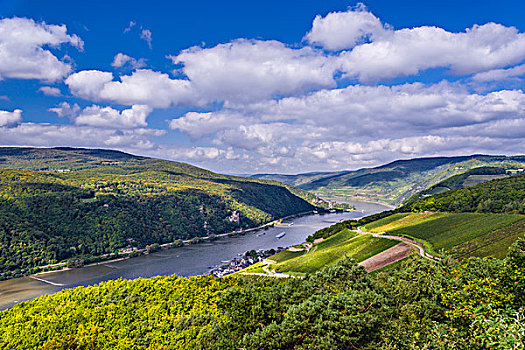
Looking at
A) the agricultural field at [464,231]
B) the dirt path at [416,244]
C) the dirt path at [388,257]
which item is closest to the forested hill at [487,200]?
the agricultural field at [464,231]

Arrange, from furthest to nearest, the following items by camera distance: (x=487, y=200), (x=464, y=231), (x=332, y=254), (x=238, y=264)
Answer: (x=238, y=264), (x=487, y=200), (x=332, y=254), (x=464, y=231)

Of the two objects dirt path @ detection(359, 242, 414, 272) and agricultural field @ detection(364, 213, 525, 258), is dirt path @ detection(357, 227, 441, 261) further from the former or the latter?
agricultural field @ detection(364, 213, 525, 258)

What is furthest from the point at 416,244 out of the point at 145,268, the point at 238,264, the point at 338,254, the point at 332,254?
the point at 145,268

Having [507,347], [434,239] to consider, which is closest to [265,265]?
[434,239]

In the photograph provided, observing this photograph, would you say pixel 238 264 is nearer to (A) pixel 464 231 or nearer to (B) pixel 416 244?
(B) pixel 416 244

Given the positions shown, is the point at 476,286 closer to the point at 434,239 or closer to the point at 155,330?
the point at 155,330

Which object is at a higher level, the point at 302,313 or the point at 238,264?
the point at 302,313

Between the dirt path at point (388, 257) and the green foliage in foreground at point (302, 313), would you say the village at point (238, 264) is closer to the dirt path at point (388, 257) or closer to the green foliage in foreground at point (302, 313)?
the dirt path at point (388, 257)
